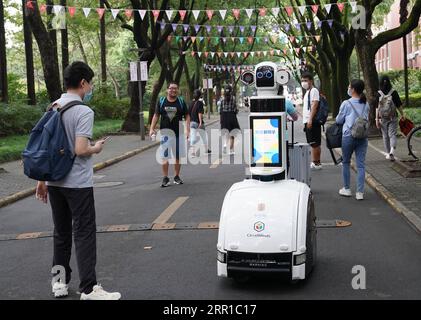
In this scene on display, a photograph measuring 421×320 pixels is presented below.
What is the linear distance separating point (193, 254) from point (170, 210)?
8.74ft

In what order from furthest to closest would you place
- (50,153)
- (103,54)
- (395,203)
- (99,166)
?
(103,54), (99,166), (395,203), (50,153)

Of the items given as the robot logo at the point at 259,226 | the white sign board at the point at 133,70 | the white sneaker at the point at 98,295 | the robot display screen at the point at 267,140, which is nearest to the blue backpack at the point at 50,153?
the white sneaker at the point at 98,295

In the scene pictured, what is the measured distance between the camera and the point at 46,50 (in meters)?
19.4

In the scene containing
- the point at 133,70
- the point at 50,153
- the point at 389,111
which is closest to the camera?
the point at 50,153

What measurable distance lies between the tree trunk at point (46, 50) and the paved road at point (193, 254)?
9.40 meters

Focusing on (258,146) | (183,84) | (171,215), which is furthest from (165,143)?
(183,84)

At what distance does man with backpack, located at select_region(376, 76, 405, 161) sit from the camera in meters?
12.7

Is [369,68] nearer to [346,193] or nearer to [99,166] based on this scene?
[99,166]

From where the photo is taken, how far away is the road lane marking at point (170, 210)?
8334 millimetres

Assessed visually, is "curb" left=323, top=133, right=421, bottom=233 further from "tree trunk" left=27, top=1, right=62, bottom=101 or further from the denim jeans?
"tree trunk" left=27, top=1, right=62, bottom=101

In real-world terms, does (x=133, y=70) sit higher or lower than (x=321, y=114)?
higher

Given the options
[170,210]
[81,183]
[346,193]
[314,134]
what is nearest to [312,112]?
[314,134]
